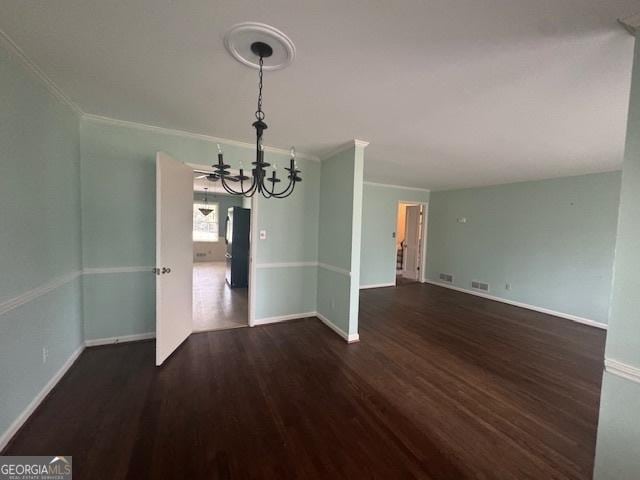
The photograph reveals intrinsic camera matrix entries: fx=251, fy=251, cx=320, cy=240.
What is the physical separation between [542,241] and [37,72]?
6.93 meters

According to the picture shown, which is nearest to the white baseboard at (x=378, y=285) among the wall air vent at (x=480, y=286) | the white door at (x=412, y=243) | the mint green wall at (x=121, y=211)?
the white door at (x=412, y=243)

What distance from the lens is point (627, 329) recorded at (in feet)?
3.76

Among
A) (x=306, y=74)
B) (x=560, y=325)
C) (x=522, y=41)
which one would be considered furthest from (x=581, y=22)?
(x=560, y=325)

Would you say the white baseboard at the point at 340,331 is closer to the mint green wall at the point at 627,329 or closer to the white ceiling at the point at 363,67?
the mint green wall at the point at 627,329

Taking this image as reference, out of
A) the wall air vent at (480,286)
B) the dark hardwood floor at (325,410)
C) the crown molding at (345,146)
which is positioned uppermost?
the crown molding at (345,146)

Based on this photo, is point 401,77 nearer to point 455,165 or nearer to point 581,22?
point 581,22

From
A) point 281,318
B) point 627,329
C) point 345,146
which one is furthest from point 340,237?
point 627,329

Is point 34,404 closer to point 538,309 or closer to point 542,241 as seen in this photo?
point 538,309

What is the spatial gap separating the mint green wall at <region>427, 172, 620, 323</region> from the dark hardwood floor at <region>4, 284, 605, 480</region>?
141cm

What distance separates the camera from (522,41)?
1.36 metres

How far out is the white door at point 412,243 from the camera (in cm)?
711

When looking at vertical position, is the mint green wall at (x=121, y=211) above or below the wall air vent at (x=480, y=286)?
above

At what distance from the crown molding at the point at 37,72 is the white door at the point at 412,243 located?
6.96 metres

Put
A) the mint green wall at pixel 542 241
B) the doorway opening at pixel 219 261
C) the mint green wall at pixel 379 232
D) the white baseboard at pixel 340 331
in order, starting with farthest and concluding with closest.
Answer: the mint green wall at pixel 379 232
the mint green wall at pixel 542 241
the doorway opening at pixel 219 261
the white baseboard at pixel 340 331
